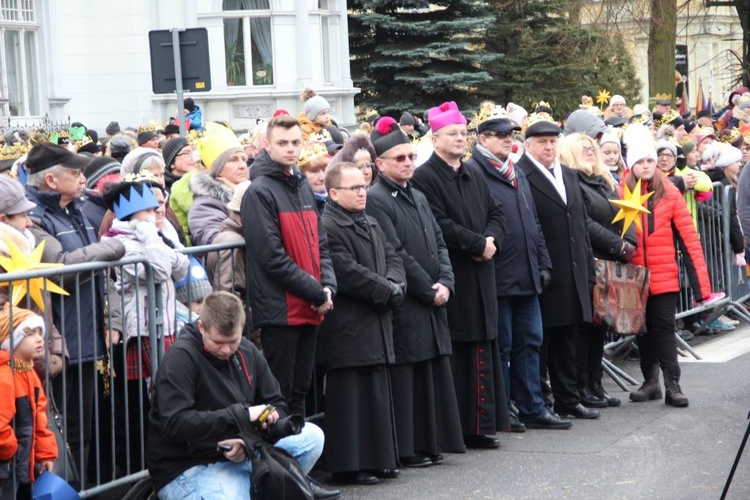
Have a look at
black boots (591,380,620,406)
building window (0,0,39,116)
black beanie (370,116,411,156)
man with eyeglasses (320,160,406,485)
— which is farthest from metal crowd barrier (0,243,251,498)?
building window (0,0,39,116)

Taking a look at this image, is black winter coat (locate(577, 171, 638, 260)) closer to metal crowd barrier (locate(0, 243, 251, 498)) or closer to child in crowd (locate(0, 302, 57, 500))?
metal crowd barrier (locate(0, 243, 251, 498))

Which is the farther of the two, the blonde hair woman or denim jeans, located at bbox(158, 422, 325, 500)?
the blonde hair woman

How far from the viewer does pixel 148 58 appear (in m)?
32.7

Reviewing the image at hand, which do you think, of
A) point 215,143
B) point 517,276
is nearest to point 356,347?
point 517,276

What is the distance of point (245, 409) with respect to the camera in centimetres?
707

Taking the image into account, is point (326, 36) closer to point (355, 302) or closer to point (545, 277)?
point (545, 277)

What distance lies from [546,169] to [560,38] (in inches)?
1072

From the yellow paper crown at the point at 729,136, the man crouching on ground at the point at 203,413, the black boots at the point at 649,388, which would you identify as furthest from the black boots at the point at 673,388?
the yellow paper crown at the point at 729,136

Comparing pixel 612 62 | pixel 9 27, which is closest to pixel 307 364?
pixel 9 27

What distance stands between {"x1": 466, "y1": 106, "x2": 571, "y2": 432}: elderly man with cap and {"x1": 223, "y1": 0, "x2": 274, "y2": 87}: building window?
80.5 feet

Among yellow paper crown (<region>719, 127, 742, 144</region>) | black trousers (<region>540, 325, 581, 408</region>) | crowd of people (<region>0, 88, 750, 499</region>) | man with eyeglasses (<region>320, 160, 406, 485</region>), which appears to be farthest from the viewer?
yellow paper crown (<region>719, 127, 742, 144</region>)

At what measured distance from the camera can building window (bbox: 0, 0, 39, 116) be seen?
30.6 meters

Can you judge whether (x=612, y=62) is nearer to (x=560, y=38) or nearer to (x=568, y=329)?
(x=560, y=38)

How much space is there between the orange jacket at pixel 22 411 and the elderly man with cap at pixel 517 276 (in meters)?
3.92
